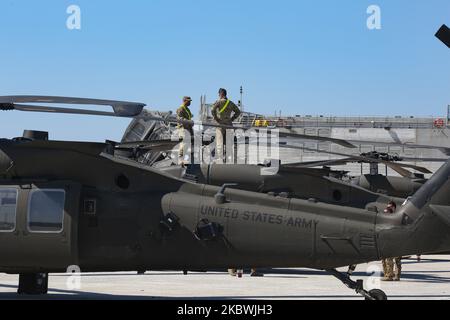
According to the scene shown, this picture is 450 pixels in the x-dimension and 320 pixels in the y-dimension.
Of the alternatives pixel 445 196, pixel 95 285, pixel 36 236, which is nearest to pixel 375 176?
pixel 95 285

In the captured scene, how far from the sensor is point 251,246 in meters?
11.7

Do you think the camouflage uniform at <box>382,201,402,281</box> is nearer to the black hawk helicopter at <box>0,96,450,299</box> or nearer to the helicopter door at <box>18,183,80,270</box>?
the black hawk helicopter at <box>0,96,450,299</box>

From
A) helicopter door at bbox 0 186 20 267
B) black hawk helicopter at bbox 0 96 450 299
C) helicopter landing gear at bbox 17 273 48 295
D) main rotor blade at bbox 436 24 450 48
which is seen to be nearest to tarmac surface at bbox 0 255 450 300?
helicopter landing gear at bbox 17 273 48 295

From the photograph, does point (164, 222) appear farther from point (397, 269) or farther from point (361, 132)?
point (361, 132)

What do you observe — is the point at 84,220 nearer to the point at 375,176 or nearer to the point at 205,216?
the point at 205,216

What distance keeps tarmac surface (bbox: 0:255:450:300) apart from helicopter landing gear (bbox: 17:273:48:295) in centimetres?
20

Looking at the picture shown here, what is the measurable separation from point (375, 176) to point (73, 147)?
1400 centimetres

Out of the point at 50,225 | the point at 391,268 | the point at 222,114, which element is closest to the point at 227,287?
the point at 222,114

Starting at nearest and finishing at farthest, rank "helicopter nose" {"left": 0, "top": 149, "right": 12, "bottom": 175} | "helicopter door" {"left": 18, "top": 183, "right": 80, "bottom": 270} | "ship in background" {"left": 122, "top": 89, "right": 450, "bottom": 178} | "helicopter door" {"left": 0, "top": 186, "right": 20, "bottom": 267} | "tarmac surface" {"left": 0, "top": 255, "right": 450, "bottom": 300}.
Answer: "helicopter door" {"left": 18, "top": 183, "right": 80, "bottom": 270}
"helicopter door" {"left": 0, "top": 186, "right": 20, "bottom": 267}
"helicopter nose" {"left": 0, "top": 149, "right": 12, "bottom": 175}
"tarmac surface" {"left": 0, "top": 255, "right": 450, "bottom": 300}
"ship in background" {"left": 122, "top": 89, "right": 450, "bottom": 178}

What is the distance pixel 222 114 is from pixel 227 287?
4.14 metres

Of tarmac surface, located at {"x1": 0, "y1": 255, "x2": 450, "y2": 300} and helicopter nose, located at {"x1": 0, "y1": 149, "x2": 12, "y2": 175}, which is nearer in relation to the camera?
helicopter nose, located at {"x1": 0, "y1": 149, "x2": 12, "y2": 175}

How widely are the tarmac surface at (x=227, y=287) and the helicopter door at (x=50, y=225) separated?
6.72 feet

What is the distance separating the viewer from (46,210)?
1180 cm

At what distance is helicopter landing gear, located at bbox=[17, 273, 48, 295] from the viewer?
13.8 metres
